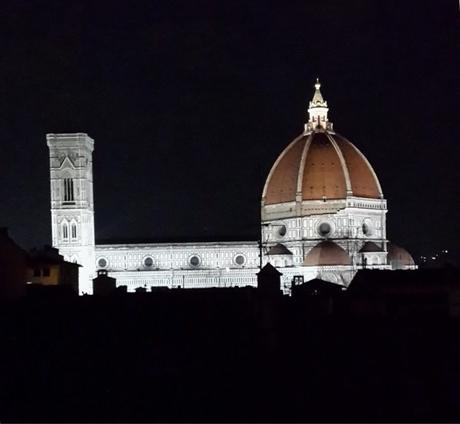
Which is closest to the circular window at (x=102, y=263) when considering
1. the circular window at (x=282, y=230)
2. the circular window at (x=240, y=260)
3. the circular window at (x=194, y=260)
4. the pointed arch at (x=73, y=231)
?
the pointed arch at (x=73, y=231)

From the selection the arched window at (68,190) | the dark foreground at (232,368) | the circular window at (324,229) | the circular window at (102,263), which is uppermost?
the arched window at (68,190)

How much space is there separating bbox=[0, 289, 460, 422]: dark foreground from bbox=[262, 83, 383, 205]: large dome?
59864mm

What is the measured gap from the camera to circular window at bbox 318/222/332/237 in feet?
268

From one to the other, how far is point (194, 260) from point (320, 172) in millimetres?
8880

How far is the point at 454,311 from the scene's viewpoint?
78.4ft

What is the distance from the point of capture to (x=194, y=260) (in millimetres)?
83125

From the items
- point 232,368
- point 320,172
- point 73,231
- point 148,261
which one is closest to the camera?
point 232,368

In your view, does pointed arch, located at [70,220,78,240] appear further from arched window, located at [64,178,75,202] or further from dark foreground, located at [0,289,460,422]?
dark foreground, located at [0,289,460,422]

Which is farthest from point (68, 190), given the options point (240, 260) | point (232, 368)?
point (232, 368)

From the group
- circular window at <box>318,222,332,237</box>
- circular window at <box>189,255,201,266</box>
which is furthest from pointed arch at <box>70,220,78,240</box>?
circular window at <box>318,222,332,237</box>

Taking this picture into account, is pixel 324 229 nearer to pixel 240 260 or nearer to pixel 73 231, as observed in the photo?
pixel 240 260

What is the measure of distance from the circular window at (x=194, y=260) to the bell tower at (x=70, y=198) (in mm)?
5681

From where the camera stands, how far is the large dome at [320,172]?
82.6m

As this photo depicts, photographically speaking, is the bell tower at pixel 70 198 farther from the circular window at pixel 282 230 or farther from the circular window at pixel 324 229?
the circular window at pixel 324 229
